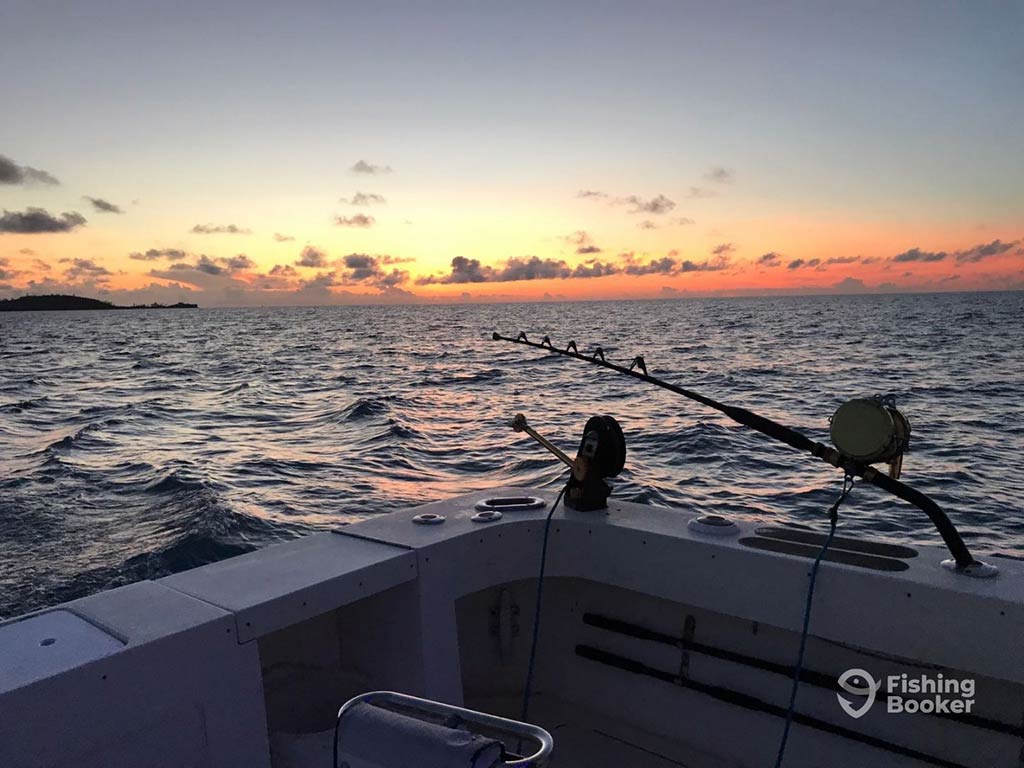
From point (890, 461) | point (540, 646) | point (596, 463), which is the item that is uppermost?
point (890, 461)

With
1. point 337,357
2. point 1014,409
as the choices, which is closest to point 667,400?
point 1014,409

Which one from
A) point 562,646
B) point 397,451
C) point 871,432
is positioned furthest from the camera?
point 397,451

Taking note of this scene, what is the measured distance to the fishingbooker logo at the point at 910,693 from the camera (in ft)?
10.1

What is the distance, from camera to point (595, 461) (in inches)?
161

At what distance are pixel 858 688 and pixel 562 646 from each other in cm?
158

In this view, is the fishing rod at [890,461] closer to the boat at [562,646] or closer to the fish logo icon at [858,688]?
the boat at [562,646]

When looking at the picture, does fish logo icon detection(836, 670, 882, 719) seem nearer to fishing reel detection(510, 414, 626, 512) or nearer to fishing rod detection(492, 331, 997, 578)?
fishing rod detection(492, 331, 997, 578)

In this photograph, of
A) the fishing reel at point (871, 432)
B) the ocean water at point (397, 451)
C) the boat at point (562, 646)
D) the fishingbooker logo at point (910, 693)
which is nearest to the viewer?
the boat at point (562, 646)

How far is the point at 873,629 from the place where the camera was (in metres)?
3.10

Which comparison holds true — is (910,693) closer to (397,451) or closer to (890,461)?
(890,461)

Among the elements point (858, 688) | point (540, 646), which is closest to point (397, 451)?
point (540, 646)

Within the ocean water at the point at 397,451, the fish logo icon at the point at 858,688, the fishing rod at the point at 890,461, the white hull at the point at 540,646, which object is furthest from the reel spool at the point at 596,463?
the ocean water at the point at 397,451

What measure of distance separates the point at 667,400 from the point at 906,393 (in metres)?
6.85

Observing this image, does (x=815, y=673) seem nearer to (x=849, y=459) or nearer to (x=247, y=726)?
(x=849, y=459)
